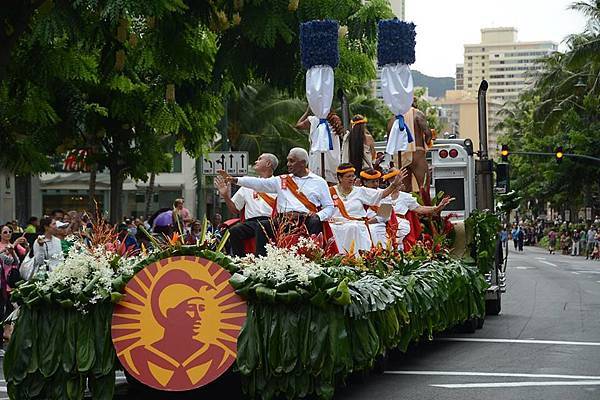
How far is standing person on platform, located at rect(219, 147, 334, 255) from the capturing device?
11680mm

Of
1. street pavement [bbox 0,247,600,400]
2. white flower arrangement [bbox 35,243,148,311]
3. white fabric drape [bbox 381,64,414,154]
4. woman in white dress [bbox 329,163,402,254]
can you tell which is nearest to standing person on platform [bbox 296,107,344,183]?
white fabric drape [bbox 381,64,414,154]

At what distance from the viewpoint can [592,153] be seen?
5794cm

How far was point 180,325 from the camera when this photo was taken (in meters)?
9.44

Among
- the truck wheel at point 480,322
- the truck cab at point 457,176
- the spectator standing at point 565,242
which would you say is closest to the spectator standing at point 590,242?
the spectator standing at point 565,242

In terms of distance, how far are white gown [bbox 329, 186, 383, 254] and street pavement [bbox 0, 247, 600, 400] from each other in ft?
4.42

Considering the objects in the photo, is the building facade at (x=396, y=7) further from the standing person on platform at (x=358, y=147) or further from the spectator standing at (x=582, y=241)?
the spectator standing at (x=582, y=241)

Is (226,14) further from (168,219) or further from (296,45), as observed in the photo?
(168,219)

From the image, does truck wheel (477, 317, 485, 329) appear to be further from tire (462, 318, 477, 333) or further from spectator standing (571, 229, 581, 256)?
spectator standing (571, 229, 581, 256)

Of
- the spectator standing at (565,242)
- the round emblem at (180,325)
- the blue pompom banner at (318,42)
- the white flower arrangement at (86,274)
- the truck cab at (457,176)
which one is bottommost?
the spectator standing at (565,242)

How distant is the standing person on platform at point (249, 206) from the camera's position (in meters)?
11.9

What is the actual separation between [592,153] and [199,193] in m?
34.2

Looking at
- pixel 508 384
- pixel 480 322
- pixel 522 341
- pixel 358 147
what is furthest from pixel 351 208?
pixel 480 322

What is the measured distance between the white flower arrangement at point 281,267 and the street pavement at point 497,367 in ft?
4.80

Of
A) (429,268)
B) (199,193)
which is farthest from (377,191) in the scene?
(199,193)
